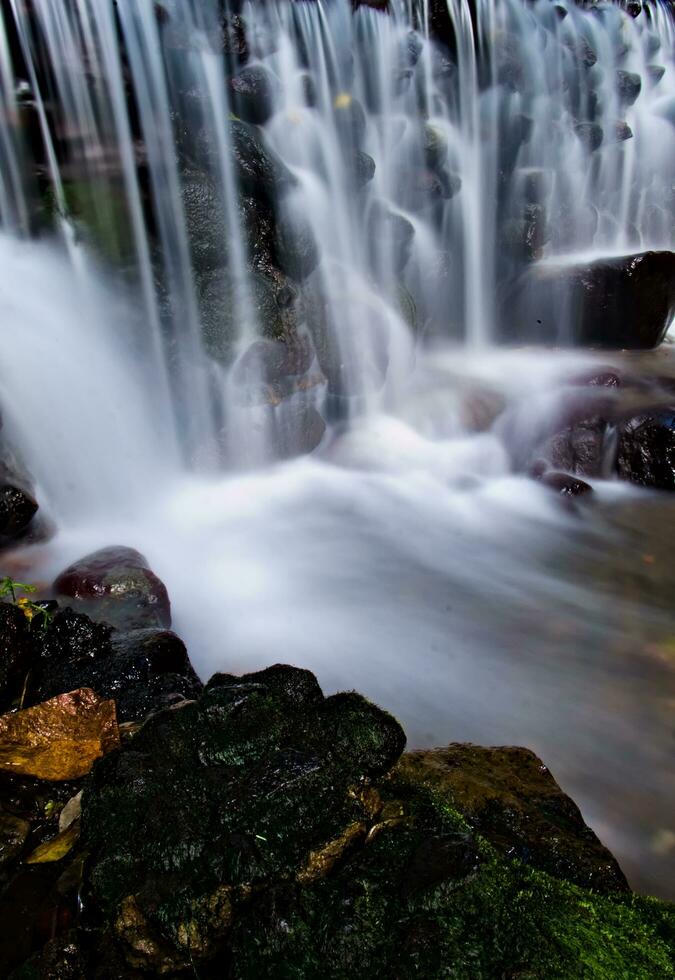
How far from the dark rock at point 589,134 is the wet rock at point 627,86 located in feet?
5.53

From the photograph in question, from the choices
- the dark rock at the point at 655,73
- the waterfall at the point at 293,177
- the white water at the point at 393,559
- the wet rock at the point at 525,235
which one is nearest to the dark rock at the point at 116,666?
the white water at the point at 393,559

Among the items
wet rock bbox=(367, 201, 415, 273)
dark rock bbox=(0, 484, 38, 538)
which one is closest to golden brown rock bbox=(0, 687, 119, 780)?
dark rock bbox=(0, 484, 38, 538)

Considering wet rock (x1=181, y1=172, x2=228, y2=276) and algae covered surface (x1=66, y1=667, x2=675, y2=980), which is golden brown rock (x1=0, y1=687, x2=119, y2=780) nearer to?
algae covered surface (x1=66, y1=667, x2=675, y2=980)

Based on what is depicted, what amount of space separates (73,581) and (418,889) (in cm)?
348

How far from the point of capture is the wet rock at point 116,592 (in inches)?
170

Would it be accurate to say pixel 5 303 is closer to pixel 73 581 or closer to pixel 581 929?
pixel 73 581

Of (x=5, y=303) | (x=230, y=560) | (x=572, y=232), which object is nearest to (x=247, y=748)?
(x=230, y=560)

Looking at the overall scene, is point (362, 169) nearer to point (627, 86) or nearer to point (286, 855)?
point (627, 86)

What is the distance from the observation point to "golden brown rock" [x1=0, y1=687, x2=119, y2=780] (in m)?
2.50

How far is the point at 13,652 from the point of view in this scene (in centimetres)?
310

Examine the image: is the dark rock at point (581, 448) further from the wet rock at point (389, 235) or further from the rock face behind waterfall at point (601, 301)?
the wet rock at point (389, 235)

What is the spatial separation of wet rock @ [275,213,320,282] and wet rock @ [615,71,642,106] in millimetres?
10486

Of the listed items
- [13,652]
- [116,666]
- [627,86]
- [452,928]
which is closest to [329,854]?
[452,928]

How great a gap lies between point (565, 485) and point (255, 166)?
5.08 metres
